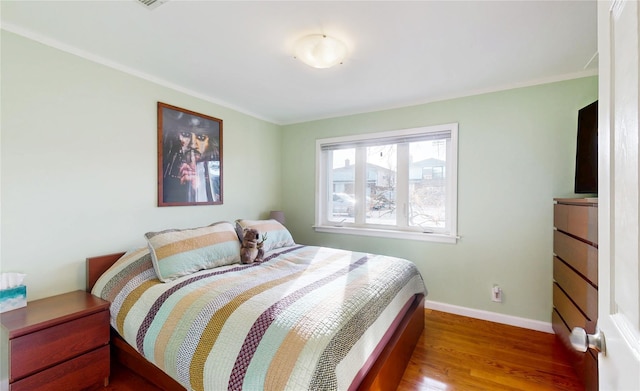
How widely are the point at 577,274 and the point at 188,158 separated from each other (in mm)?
3323

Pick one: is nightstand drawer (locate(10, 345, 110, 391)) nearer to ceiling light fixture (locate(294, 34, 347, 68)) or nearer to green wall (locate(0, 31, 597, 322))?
green wall (locate(0, 31, 597, 322))

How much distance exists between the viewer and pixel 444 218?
3.01m

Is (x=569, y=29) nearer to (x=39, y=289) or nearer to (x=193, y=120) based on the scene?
(x=193, y=120)

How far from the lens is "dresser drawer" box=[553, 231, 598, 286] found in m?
1.58

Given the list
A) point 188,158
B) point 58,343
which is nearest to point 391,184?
point 188,158

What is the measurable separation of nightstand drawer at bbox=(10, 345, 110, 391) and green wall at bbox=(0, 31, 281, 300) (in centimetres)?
57

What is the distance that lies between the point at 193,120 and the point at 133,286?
5.56 ft

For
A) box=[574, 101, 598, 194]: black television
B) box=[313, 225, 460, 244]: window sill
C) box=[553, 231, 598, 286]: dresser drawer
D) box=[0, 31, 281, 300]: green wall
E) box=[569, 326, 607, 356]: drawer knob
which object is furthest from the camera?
box=[313, 225, 460, 244]: window sill

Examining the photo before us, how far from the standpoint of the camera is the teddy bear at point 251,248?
2391 millimetres

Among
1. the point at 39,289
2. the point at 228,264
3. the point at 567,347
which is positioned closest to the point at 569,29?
the point at 567,347

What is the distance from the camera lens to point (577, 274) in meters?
1.84

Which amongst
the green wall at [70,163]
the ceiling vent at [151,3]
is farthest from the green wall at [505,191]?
the green wall at [70,163]

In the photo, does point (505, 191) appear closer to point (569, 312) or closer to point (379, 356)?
point (569, 312)

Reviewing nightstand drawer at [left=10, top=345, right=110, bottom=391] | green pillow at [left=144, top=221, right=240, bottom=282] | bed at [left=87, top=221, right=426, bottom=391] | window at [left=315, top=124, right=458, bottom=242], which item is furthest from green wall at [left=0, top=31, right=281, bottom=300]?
window at [left=315, top=124, right=458, bottom=242]
